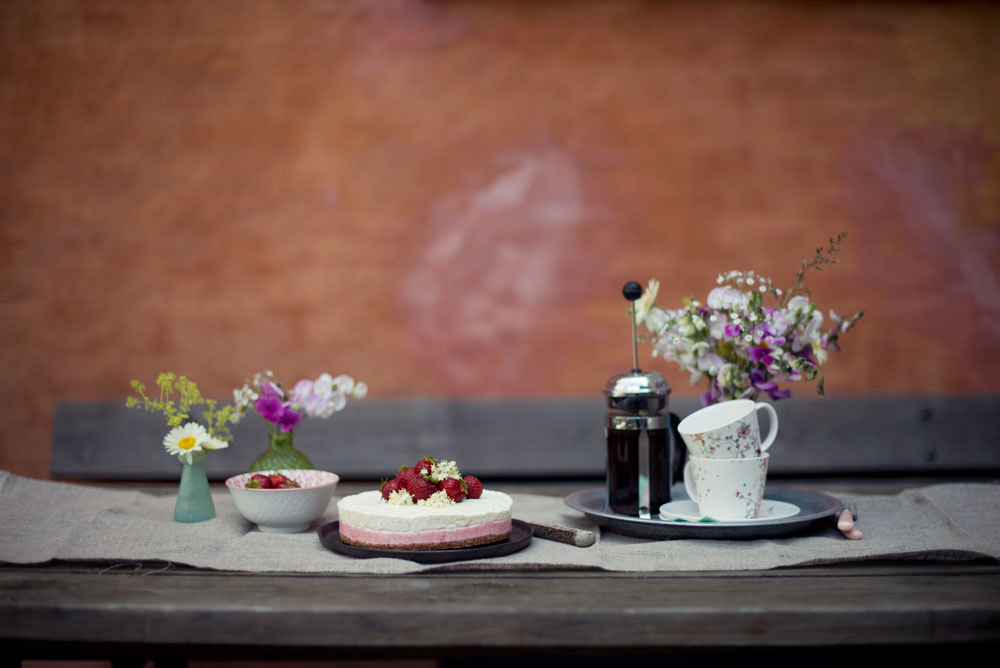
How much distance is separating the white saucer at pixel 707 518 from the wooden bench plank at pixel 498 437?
946 millimetres

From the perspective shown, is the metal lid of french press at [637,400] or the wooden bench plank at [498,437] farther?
the wooden bench plank at [498,437]

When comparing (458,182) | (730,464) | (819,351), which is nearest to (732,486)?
(730,464)

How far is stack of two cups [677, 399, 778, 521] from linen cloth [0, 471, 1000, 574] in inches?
2.3

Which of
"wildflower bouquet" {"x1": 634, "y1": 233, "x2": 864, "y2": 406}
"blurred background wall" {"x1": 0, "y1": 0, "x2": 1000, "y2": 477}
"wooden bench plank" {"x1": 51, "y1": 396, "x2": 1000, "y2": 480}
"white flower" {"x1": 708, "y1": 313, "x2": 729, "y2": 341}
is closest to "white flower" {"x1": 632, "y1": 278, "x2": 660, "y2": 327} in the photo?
"wildflower bouquet" {"x1": 634, "y1": 233, "x2": 864, "y2": 406}

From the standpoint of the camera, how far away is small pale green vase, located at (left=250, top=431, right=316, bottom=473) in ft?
4.56

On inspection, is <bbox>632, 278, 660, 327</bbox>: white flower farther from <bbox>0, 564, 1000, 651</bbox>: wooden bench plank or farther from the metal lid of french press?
<bbox>0, 564, 1000, 651</bbox>: wooden bench plank

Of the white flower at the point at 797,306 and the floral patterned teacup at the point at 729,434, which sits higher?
the white flower at the point at 797,306

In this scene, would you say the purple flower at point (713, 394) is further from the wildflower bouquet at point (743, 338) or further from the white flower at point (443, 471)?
the white flower at point (443, 471)

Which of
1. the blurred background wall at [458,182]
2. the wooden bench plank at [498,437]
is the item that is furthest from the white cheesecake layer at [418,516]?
the blurred background wall at [458,182]

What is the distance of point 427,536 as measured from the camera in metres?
1.09

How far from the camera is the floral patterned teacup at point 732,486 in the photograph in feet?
3.87

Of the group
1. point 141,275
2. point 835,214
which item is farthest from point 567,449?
point 141,275

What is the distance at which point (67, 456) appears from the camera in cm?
235

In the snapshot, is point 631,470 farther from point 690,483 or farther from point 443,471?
point 443,471
